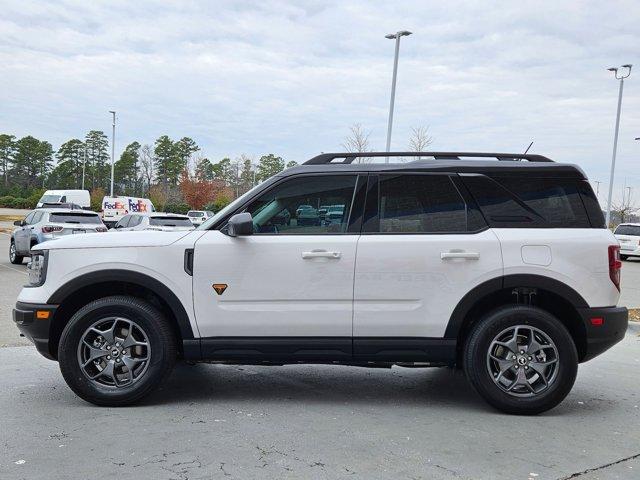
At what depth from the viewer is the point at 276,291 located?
488 centimetres

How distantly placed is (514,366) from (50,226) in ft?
45.0

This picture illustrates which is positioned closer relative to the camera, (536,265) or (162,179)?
(536,265)

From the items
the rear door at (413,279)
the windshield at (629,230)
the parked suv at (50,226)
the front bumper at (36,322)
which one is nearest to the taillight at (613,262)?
the rear door at (413,279)

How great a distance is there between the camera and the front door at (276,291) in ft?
16.0

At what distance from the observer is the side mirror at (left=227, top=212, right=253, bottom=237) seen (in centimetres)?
484

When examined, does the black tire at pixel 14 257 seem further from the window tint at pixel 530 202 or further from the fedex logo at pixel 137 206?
the fedex logo at pixel 137 206

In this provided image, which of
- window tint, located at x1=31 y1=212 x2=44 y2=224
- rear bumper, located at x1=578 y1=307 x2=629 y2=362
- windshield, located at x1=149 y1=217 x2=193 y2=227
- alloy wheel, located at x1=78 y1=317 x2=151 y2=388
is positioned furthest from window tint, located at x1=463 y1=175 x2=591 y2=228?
windshield, located at x1=149 y1=217 x2=193 y2=227

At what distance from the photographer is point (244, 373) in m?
6.17

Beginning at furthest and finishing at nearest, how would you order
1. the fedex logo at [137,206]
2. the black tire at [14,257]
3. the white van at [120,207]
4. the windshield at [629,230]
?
the fedex logo at [137,206]
the white van at [120,207]
the windshield at [629,230]
the black tire at [14,257]

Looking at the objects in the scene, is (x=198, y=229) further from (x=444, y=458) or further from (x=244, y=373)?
(x=444, y=458)

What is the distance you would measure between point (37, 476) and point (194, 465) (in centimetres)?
85

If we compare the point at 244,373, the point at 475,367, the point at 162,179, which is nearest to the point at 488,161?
the point at 475,367

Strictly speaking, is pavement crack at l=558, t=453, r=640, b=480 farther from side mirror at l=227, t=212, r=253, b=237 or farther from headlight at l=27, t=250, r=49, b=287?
headlight at l=27, t=250, r=49, b=287

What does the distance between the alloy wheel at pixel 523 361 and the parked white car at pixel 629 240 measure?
75.1ft
